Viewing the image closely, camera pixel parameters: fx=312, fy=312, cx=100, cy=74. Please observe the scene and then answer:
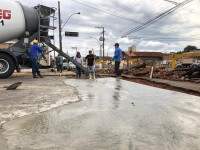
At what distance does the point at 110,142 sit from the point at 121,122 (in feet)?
3.45

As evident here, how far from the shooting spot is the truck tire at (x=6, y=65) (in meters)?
13.5

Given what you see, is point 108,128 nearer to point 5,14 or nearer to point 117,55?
point 117,55

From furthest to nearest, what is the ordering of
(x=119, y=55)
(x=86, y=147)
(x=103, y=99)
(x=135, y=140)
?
(x=119, y=55) → (x=103, y=99) → (x=135, y=140) → (x=86, y=147)

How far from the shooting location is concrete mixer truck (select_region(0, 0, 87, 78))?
13609 millimetres

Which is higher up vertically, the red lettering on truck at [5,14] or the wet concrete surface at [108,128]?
the red lettering on truck at [5,14]

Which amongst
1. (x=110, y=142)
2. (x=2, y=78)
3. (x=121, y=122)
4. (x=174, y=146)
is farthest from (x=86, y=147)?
(x=2, y=78)

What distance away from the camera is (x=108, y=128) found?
4.36m

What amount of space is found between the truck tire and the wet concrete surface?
8028 millimetres

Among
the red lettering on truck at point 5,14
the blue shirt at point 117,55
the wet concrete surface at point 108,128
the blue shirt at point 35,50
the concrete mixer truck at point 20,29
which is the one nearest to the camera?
the wet concrete surface at point 108,128

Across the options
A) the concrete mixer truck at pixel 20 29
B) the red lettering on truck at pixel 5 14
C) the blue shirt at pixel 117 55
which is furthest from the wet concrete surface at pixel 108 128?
the red lettering on truck at pixel 5 14

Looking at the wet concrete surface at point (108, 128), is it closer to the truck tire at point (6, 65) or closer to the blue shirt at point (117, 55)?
the truck tire at point (6, 65)

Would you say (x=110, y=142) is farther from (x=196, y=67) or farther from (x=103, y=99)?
(x=196, y=67)

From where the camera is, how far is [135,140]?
3.77m

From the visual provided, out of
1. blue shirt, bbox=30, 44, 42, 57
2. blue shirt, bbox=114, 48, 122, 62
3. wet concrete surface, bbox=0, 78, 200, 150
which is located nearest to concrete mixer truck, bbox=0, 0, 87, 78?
blue shirt, bbox=30, 44, 42, 57
